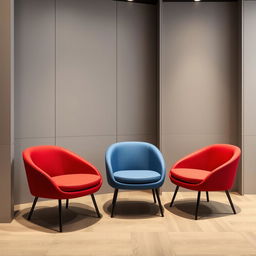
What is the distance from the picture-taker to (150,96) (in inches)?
213

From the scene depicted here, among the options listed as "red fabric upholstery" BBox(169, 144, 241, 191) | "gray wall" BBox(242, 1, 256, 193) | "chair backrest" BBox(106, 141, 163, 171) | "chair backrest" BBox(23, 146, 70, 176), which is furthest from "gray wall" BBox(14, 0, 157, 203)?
"gray wall" BBox(242, 1, 256, 193)

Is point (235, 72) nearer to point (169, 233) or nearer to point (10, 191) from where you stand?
point (169, 233)

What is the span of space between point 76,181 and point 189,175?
1.38m

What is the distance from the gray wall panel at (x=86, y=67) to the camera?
486 cm

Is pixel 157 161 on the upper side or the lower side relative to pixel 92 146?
lower

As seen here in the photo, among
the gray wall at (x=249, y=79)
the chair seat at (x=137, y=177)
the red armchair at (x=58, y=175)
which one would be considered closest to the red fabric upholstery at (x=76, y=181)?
the red armchair at (x=58, y=175)

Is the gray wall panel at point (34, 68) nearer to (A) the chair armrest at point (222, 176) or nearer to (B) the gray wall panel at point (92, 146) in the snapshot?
(B) the gray wall panel at point (92, 146)

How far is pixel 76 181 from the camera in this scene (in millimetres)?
3846

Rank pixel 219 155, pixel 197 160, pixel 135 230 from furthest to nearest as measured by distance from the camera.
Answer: pixel 197 160, pixel 219 155, pixel 135 230

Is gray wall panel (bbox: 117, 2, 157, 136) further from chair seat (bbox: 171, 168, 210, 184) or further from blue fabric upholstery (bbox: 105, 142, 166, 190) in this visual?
chair seat (bbox: 171, 168, 210, 184)

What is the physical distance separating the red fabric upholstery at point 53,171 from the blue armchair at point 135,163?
27cm

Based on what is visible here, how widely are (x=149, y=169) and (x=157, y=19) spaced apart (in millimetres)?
2339

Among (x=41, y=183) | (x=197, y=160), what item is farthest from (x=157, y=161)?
(x=41, y=183)

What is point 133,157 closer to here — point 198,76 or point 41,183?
point 41,183
